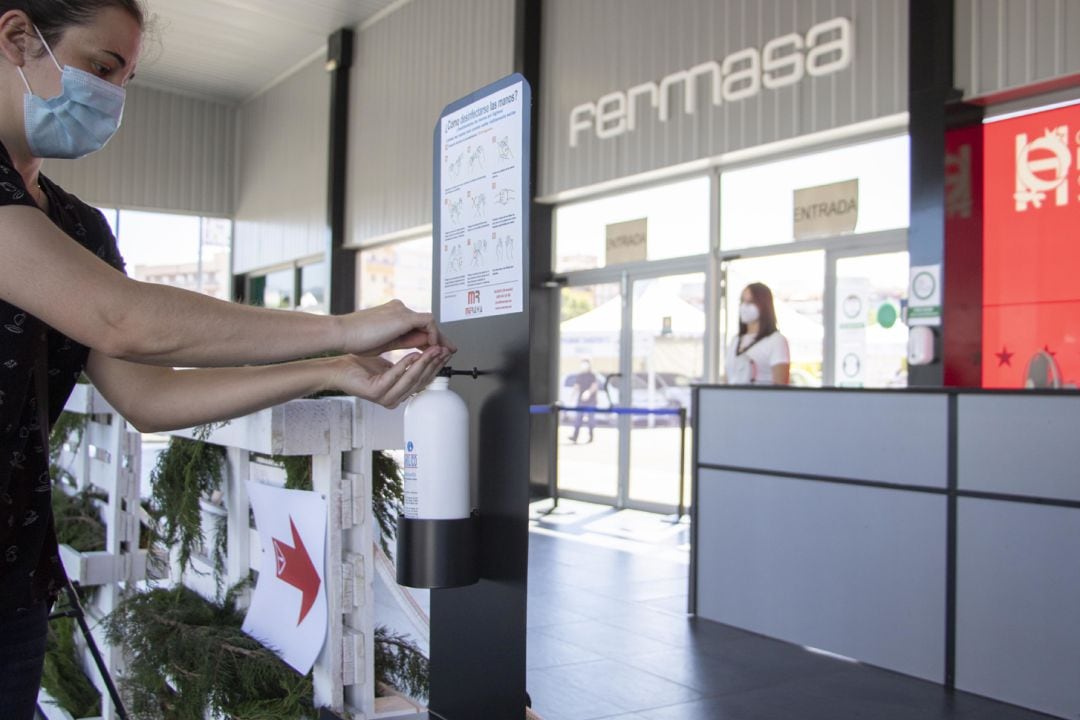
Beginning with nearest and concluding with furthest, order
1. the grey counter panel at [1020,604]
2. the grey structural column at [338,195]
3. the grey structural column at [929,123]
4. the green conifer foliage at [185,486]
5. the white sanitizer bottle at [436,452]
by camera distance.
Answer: the white sanitizer bottle at [436,452] → the green conifer foliage at [185,486] → the grey counter panel at [1020,604] → the grey structural column at [929,123] → the grey structural column at [338,195]

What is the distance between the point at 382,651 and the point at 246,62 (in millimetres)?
12522

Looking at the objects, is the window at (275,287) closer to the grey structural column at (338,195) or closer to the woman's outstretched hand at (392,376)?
the grey structural column at (338,195)

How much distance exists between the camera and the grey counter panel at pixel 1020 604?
118 inches

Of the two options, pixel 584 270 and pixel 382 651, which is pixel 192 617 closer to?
pixel 382 651

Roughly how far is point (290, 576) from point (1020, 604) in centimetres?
253

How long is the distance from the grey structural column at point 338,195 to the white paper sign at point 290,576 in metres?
10.2

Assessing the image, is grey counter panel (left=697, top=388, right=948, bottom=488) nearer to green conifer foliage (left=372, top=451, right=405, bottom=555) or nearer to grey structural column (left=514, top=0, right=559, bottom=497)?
green conifer foliage (left=372, top=451, right=405, bottom=555)

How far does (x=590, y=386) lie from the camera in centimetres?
883

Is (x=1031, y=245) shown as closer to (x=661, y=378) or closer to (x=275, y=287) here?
(x=661, y=378)

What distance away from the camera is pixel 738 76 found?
6.61 meters

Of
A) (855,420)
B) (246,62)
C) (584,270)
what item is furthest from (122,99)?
(246,62)

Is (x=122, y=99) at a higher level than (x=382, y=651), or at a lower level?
higher

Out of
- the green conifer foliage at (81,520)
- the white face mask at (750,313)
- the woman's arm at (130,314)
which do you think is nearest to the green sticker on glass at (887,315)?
the white face mask at (750,313)

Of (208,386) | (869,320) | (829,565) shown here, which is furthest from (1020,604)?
(869,320)
